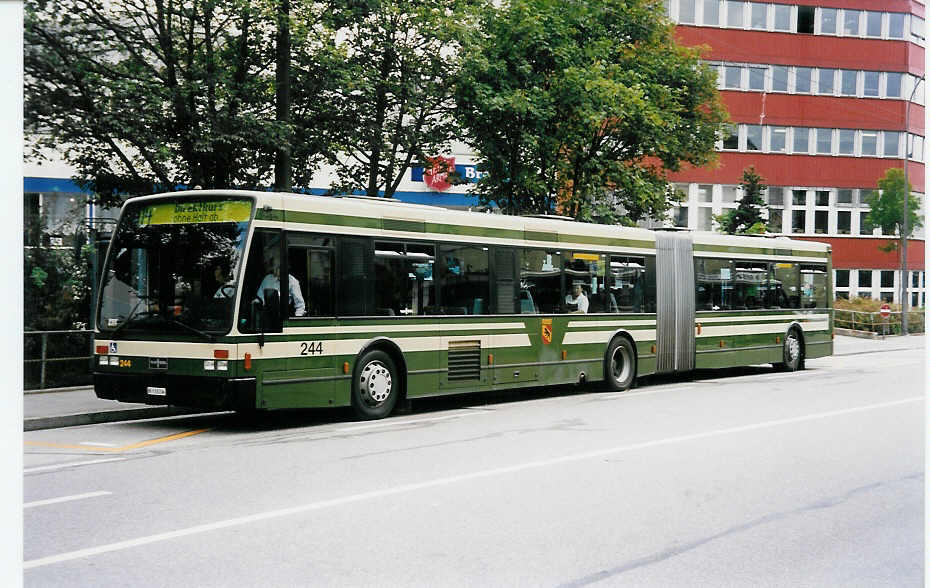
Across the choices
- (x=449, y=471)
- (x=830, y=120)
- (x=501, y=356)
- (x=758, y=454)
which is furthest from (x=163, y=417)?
(x=830, y=120)

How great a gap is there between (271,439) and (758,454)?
5163 millimetres

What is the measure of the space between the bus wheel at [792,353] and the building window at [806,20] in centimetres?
3503

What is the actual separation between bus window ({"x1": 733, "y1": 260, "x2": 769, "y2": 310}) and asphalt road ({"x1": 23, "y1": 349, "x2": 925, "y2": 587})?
8.33 meters

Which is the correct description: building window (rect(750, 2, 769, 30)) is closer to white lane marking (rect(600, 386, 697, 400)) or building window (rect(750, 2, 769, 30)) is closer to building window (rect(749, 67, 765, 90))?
building window (rect(749, 67, 765, 90))

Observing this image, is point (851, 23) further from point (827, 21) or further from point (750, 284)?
point (750, 284)

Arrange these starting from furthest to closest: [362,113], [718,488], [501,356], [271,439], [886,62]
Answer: [886,62] < [362,113] < [501,356] < [271,439] < [718,488]

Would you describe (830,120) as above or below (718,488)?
above

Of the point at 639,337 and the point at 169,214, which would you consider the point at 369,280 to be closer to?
the point at 169,214

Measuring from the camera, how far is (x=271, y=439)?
1182 centimetres

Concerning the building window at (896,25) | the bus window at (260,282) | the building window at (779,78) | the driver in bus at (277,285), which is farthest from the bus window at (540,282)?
the building window at (896,25)

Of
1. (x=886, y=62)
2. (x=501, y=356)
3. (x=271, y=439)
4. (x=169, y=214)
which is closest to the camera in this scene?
(x=271, y=439)

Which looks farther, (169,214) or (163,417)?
(163,417)

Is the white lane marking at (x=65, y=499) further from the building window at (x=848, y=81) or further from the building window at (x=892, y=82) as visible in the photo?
the building window at (x=892, y=82)

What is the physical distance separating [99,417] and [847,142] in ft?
165
